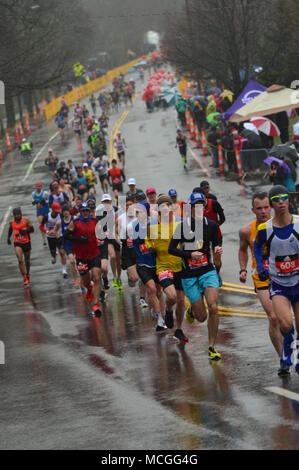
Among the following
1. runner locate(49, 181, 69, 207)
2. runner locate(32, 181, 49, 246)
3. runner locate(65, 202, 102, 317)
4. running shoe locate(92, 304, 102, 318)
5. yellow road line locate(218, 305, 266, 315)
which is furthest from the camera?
runner locate(32, 181, 49, 246)

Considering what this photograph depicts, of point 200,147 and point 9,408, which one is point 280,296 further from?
point 200,147

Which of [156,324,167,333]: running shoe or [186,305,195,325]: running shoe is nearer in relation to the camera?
[186,305,195,325]: running shoe

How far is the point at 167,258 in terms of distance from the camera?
539 inches

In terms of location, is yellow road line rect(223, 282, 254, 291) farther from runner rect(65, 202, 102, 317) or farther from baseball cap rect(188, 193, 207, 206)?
baseball cap rect(188, 193, 207, 206)

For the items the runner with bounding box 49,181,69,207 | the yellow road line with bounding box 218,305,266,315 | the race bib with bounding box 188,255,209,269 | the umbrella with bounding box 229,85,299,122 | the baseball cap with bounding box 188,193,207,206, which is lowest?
the yellow road line with bounding box 218,305,266,315

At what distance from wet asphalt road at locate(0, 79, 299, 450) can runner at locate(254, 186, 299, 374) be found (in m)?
0.76

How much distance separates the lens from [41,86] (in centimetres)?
3319

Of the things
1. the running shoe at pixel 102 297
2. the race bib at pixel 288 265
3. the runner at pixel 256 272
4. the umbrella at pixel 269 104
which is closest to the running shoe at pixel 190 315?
the runner at pixel 256 272

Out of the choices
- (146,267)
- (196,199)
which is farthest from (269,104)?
(196,199)

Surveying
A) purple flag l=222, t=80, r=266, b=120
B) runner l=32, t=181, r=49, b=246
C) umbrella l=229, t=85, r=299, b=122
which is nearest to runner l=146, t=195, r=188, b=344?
runner l=32, t=181, r=49, b=246

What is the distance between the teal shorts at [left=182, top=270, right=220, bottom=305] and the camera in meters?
11.9

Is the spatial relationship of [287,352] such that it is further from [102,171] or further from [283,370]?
[102,171]

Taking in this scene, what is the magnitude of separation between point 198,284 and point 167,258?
5.48 feet

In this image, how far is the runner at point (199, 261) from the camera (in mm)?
11898
